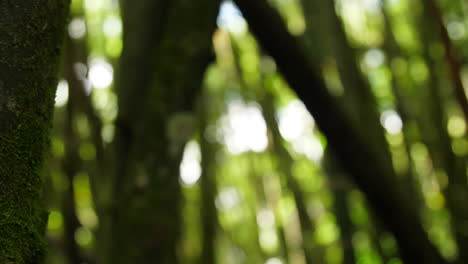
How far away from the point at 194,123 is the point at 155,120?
9 centimetres

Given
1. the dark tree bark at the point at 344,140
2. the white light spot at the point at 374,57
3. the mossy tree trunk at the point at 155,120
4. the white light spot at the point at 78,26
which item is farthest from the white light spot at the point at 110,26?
the mossy tree trunk at the point at 155,120

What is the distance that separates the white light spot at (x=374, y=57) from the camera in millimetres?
3107

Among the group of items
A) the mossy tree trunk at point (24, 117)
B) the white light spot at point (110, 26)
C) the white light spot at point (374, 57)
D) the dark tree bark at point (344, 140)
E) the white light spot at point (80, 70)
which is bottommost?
the mossy tree trunk at point (24, 117)

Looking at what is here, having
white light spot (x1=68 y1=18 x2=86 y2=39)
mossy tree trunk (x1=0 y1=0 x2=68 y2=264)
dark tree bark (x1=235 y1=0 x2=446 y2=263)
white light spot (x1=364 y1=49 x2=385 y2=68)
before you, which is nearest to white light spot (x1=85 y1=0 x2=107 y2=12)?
white light spot (x1=68 y1=18 x2=86 y2=39)

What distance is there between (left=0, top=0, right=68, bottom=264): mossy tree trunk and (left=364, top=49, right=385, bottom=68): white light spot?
246cm

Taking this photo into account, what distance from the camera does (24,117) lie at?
53 centimetres

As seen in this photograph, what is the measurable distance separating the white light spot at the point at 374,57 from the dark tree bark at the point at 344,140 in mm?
1280

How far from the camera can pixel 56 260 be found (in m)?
3.03

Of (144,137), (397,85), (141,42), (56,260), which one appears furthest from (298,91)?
(56,260)

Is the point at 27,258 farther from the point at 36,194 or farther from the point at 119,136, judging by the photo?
the point at 119,136

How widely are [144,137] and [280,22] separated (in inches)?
19.4

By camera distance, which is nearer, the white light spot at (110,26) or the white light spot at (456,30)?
the white light spot at (110,26)

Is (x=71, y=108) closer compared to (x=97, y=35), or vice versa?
(x=71, y=108)

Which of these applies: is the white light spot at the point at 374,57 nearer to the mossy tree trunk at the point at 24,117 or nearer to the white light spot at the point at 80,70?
the white light spot at the point at 80,70
